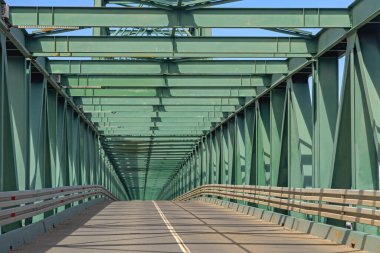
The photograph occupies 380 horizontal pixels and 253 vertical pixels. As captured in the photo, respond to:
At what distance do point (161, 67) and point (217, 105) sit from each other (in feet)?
30.1

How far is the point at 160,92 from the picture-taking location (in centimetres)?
3038

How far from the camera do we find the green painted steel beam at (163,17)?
1803cm

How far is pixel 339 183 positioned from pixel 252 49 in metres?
5.17

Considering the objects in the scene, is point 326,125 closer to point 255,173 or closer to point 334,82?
point 334,82

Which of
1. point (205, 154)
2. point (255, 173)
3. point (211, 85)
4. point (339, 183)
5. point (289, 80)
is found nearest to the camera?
point (339, 183)

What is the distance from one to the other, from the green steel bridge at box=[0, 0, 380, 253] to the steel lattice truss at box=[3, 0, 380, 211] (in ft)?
0.12

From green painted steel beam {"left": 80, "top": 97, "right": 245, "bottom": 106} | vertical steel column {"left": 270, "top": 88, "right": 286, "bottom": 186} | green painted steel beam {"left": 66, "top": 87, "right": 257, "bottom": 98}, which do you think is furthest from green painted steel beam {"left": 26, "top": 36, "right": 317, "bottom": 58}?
green painted steel beam {"left": 80, "top": 97, "right": 245, "bottom": 106}

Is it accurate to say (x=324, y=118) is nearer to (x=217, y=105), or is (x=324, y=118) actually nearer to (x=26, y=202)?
(x=26, y=202)

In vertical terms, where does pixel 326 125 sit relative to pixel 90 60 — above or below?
below

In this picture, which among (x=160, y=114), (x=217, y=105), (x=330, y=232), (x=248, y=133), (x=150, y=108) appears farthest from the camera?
(x=160, y=114)

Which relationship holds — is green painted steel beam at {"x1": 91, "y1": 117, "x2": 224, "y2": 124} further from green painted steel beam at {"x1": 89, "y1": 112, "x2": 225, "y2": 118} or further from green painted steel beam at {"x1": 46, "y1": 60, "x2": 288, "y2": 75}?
green painted steel beam at {"x1": 46, "y1": 60, "x2": 288, "y2": 75}

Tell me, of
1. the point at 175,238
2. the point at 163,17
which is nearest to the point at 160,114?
the point at 163,17

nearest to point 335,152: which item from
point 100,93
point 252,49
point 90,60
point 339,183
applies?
point 339,183

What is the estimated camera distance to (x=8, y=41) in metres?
18.0
